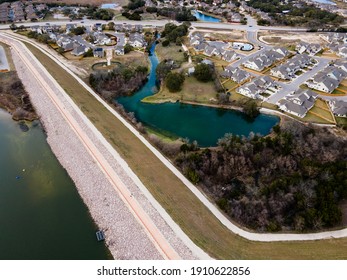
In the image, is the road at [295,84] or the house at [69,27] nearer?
the road at [295,84]

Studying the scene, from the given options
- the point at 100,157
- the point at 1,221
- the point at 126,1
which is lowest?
the point at 1,221

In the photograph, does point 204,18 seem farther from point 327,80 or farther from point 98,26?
point 327,80

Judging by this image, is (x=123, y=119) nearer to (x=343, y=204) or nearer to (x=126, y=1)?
(x=343, y=204)

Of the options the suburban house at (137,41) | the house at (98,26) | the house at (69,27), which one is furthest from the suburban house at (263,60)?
the house at (69,27)

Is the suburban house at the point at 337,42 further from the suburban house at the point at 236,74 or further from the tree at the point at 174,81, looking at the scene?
the tree at the point at 174,81

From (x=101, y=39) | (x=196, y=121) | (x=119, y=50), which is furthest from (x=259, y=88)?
(x=101, y=39)

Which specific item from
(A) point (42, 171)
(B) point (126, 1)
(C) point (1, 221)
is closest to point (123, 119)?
(A) point (42, 171)
